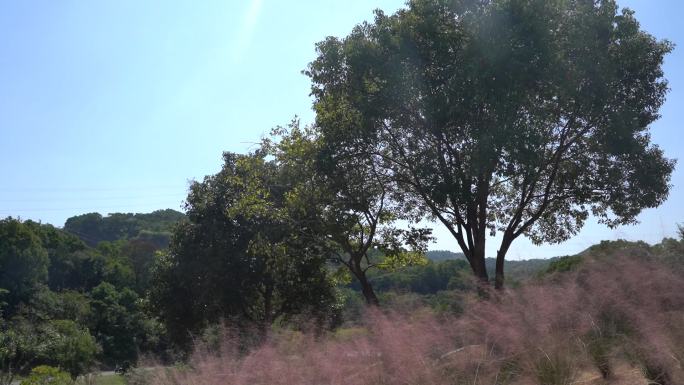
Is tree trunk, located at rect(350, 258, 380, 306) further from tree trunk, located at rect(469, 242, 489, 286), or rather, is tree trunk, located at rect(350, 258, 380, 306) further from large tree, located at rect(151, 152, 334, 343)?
large tree, located at rect(151, 152, 334, 343)

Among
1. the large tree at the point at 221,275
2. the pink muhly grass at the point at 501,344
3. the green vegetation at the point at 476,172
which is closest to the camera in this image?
the pink muhly grass at the point at 501,344

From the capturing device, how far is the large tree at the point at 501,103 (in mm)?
11656

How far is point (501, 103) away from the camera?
1148 centimetres

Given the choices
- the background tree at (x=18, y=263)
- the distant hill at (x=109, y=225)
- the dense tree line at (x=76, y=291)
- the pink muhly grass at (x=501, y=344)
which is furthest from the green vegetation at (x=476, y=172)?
the distant hill at (x=109, y=225)

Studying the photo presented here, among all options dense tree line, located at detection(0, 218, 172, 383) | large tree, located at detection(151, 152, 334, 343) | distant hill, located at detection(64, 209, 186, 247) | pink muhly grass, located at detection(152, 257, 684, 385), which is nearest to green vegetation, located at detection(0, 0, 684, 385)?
pink muhly grass, located at detection(152, 257, 684, 385)

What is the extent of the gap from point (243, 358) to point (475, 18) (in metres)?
7.59

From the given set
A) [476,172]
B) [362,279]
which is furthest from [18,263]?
[476,172]

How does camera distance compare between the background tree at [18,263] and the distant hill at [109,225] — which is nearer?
the background tree at [18,263]

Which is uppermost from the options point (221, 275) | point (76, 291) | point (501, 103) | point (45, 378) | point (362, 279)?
point (76, 291)

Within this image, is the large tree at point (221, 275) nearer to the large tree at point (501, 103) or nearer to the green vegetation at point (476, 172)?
the green vegetation at point (476, 172)

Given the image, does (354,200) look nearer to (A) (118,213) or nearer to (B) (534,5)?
(B) (534,5)

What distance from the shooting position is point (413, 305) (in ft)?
27.1

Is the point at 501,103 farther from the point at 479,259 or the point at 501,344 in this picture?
the point at 501,344

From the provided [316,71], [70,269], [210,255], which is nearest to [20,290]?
[70,269]
